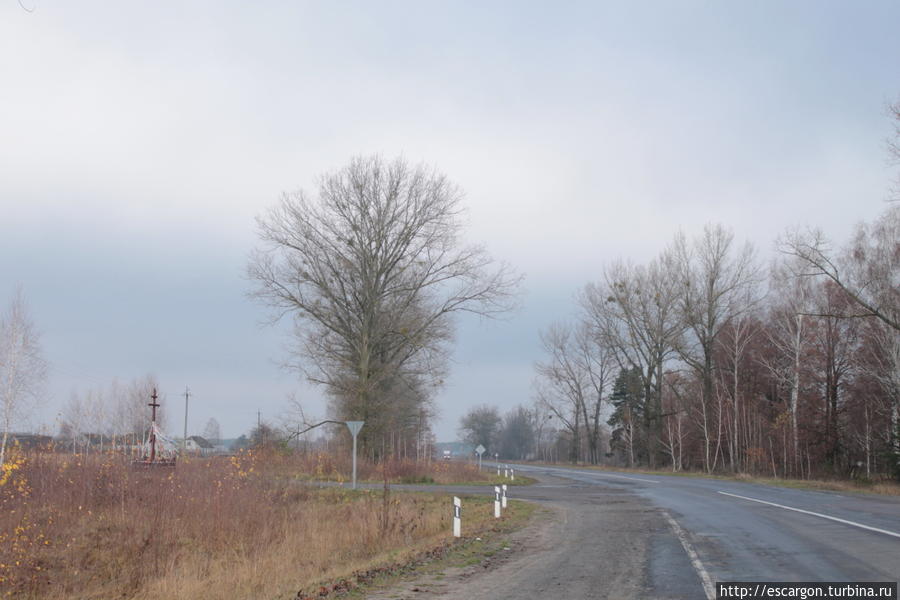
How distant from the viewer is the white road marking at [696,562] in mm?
9356

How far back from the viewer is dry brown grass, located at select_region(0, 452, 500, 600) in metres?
14.2

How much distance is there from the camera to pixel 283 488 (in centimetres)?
2316

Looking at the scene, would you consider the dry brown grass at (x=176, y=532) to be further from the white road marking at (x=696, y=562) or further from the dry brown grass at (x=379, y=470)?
the dry brown grass at (x=379, y=470)

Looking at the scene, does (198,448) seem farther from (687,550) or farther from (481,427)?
(481,427)

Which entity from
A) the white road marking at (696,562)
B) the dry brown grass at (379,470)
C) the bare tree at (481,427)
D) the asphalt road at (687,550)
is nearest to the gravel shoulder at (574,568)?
the asphalt road at (687,550)

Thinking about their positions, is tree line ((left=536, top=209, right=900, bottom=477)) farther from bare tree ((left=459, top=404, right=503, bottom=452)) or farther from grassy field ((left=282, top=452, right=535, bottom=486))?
bare tree ((left=459, top=404, right=503, bottom=452))

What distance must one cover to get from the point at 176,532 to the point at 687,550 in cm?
1140

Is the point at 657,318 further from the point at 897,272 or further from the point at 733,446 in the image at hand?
the point at 897,272

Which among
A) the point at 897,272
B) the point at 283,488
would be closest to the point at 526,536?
the point at 283,488

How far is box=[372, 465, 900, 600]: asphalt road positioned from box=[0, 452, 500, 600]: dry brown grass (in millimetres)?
2816

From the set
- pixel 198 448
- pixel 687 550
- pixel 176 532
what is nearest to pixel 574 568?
pixel 687 550

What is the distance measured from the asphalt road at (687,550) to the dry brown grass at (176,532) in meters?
2.82

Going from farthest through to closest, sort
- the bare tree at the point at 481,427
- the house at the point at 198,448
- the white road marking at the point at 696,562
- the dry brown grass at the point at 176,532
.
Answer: the bare tree at the point at 481,427
the house at the point at 198,448
the dry brown grass at the point at 176,532
the white road marking at the point at 696,562

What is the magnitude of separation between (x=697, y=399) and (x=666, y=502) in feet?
124
